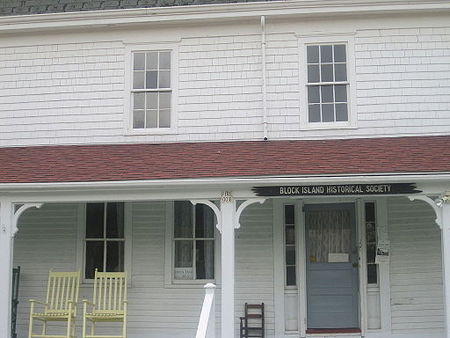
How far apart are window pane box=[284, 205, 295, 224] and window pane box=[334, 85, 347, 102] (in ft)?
6.93

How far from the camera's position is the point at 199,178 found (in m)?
9.25

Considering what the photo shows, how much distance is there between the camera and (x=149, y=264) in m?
11.1

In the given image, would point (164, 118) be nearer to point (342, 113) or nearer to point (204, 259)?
point (204, 259)

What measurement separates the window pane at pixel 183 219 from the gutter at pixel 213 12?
3401 millimetres

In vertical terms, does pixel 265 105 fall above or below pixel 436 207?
above

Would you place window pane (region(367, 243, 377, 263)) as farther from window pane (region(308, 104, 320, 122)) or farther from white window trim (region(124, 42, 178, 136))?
white window trim (region(124, 42, 178, 136))

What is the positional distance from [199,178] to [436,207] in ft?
11.5

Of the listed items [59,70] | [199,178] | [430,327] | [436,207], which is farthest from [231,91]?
[430,327]

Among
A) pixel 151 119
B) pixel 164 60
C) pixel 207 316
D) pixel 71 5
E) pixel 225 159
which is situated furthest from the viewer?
pixel 71 5

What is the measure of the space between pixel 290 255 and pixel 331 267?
0.74 metres

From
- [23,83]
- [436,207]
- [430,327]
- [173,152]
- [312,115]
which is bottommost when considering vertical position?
[430,327]

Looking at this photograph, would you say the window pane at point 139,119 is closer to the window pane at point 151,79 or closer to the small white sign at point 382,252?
the window pane at point 151,79

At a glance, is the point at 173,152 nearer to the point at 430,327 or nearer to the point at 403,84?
the point at 403,84

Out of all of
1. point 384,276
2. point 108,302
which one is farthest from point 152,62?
point 384,276
